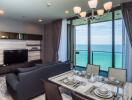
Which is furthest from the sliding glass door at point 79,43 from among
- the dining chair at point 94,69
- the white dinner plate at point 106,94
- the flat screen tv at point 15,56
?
the white dinner plate at point 106,94

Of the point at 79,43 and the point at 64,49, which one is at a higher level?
the point at 79,43

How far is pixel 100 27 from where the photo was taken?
6.21 m

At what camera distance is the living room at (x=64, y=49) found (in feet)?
6.74

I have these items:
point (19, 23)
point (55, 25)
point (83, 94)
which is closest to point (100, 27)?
point (55, 25)

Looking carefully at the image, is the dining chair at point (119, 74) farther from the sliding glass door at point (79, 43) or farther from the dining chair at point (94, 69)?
the sliding glass door at point (79, 43)

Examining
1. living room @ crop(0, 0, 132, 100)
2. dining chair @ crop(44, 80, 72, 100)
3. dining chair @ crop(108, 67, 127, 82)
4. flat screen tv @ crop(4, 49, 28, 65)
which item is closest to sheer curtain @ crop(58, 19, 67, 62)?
living room @ crop(0, 0, 132, 100)

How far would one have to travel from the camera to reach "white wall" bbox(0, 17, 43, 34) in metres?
5.30

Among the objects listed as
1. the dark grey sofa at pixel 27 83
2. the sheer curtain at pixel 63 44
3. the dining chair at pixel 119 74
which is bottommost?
the dark grey sofa at pixel 27 83

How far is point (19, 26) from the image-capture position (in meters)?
5.85

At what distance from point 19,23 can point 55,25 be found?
190 cm

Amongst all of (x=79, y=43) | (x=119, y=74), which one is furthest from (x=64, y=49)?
(x=119, y=74)

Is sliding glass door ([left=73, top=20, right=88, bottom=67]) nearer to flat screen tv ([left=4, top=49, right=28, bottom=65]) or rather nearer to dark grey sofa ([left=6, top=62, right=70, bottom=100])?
flat screen tv ([left=4, top=49, right=28, bottom=65])

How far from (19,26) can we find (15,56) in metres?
1.63

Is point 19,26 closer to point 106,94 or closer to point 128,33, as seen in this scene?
point 128,33
